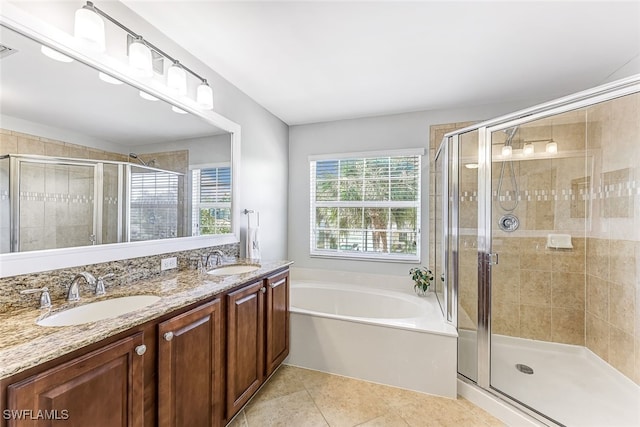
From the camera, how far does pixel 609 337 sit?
6.97 ft

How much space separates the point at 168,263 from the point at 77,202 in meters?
0.64

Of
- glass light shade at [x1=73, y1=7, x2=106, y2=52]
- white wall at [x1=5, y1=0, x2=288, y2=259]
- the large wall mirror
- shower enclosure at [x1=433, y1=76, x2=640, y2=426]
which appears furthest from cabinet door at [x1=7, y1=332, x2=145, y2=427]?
shower enclosure at [x1=433, y1=76, x2=640, y2=426]

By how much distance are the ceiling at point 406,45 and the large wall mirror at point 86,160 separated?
55 cm

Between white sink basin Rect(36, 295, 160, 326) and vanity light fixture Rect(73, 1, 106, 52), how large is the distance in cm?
120

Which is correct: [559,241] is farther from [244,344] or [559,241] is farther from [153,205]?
[153,205]

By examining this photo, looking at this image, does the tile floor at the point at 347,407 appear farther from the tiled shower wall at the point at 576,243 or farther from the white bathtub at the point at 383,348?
the tiled shower wall at the point at 576,243

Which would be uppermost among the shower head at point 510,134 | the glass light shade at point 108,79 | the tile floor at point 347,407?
the glass light shade at point 108,79

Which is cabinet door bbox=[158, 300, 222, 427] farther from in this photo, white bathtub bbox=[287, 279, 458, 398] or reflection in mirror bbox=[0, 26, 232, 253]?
white bathtub bbox=[287, 279, 458, 398]

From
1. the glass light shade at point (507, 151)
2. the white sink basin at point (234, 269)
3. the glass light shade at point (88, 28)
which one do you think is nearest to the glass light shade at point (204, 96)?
the glass light shade at point (88, 28)

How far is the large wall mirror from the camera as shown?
1.09 meters

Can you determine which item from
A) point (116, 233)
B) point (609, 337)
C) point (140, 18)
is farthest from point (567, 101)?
point (116, 233)

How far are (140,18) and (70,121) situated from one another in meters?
0.79

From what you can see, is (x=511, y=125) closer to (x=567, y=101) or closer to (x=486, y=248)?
(x=567, y=101)

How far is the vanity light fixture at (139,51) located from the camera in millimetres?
1193
